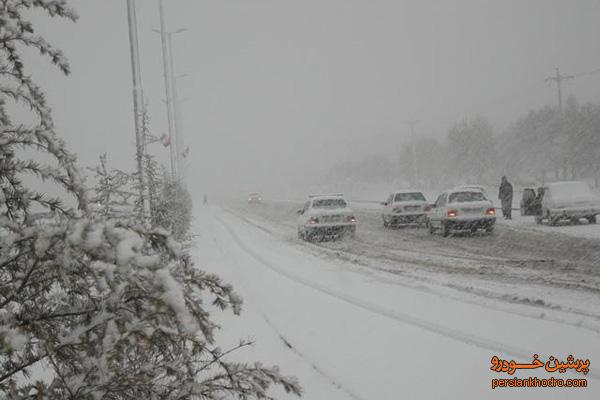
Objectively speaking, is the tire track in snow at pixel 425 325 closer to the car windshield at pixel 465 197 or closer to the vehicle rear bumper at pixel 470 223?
the vehicle rear bumper at pixel 470 223

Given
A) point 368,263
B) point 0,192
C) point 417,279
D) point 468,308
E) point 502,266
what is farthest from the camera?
point 368,263

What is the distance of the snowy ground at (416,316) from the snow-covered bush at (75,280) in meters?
2.91

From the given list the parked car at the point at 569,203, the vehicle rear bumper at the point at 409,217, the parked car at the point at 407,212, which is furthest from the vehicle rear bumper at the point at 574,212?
the vehicle rear bumper at the point at 409,217

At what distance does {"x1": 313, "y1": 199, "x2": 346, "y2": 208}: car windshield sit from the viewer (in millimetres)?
20328

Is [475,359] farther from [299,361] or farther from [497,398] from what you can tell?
[299,361]

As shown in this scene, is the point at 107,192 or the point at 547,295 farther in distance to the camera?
the point at 547,295

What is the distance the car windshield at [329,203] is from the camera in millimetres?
20328

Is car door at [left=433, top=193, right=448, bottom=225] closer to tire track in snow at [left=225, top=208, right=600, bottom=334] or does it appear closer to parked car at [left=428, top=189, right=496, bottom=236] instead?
Result: parked car at [left=428, top=189, right=496, bottom=236]

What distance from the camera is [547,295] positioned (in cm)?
806

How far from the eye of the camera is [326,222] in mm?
19391

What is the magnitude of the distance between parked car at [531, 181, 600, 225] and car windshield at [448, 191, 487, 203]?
11.9 feet

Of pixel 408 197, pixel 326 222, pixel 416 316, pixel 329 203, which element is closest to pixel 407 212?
pixel 408 197

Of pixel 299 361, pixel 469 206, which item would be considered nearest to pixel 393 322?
pixel 299 361

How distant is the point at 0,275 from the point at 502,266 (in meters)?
11.1
